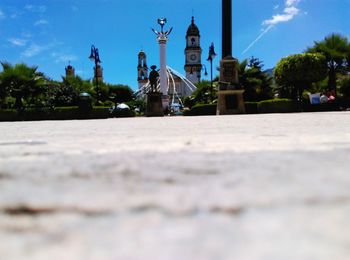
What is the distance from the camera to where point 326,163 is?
1248mm

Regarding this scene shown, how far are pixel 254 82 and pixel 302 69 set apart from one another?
5.07m

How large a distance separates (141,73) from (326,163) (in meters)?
121

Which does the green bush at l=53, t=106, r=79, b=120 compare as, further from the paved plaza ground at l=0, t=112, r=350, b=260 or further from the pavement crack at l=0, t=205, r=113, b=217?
the pavement crack at l=0, t=205, r=113, b=217

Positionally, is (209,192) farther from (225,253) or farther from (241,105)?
(241,105)

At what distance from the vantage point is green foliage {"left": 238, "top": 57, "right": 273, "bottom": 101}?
102 ft

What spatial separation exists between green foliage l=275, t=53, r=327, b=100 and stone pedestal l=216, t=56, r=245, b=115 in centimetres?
702

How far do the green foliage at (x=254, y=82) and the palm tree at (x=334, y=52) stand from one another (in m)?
3.94

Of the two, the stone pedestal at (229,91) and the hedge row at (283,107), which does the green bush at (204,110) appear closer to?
the hedge row at (283,107)

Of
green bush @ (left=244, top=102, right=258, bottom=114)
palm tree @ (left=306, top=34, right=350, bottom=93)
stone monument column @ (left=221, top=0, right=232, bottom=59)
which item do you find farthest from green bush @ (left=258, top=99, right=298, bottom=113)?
palm tree @ (left=306, top=34, right=350, bottom=93)

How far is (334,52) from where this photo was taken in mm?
28922

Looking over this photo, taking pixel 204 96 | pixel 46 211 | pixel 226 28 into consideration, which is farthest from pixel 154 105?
pixel 46 211

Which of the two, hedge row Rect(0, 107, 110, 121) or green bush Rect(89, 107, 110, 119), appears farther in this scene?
hedge row Rect(0, 107, 110, 121)

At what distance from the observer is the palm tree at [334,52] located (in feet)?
95.4

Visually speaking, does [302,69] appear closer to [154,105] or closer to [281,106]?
[281,106]
